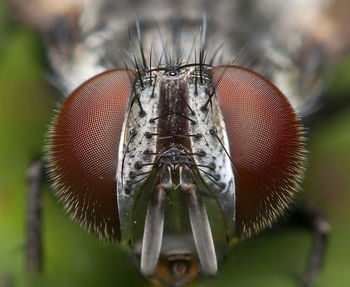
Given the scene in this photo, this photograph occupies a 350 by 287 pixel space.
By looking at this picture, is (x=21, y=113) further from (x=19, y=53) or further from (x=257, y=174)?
(x=257, y=174)

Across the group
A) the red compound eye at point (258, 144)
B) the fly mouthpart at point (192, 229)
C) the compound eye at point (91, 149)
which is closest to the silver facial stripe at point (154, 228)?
the fly mouthpart at point (192, 229)

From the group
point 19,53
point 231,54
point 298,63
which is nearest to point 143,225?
point 231,54

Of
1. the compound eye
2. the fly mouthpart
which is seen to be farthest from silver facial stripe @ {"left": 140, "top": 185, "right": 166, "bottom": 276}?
the compound eye

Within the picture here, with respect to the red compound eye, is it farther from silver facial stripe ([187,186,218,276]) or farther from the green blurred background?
the green blurred background

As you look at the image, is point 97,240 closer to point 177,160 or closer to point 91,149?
point 91,149

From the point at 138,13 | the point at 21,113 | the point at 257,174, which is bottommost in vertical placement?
the point at 257,174

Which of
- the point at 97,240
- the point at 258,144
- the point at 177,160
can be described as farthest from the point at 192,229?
the point at 97,240

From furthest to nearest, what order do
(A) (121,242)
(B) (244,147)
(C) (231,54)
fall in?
(C) (231,54)
(A) (121,242)
(B) (244,147)

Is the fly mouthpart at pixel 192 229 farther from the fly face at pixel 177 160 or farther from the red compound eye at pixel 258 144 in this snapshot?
the red compound eye at pixel 258 144
